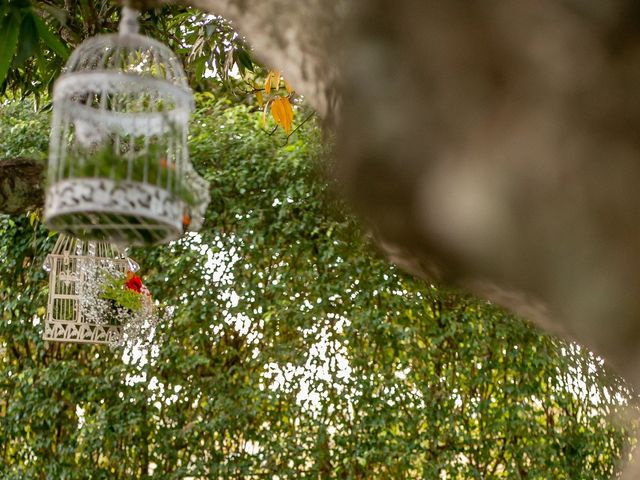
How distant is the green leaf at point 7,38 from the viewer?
192 centimetres

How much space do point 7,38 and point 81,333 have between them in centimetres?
159

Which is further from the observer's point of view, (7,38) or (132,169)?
(7,38)

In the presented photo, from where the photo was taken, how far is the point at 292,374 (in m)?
3.60

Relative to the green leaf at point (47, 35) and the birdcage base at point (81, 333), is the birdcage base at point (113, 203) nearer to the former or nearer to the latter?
the green leaf at point (47, 35)

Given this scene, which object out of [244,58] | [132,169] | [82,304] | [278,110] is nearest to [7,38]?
[278,110]

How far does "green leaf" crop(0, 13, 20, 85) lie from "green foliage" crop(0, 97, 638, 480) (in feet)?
5.21

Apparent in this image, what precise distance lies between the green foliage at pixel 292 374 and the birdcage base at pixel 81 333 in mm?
413

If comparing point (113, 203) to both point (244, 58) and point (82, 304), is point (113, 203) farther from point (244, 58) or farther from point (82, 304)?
point (82, 304)

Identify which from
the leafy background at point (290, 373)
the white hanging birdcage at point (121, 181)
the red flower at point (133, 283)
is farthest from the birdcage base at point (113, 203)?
the leafy background at point (290, 373)

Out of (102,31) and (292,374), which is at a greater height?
(102,31)

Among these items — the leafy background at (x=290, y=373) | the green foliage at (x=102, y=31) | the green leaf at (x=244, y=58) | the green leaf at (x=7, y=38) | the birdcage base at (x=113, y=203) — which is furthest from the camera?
the leafy background at (x=290, y=373)

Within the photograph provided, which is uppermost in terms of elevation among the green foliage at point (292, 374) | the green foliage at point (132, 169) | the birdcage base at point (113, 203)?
the green foliage at point (292, 374)

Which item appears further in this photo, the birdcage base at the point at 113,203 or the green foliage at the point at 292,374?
the green foliage at the point at 292,374

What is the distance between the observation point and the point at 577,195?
405mm
